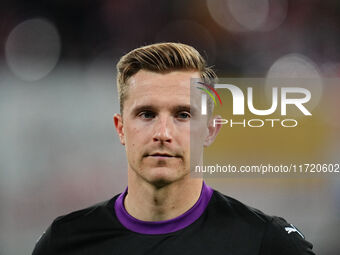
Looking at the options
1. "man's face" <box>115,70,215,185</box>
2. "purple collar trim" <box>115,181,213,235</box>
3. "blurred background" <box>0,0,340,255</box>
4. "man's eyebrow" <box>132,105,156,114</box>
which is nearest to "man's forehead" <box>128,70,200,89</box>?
"man's face" <box>115,70,215,185</box>

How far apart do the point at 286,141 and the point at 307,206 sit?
0.93 metres

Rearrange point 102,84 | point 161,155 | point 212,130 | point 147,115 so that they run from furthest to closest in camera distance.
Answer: point 102,84 → point 212,130 → point 147,115 → point 161,155

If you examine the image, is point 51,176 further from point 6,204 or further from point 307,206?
point 307,206

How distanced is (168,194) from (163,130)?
0.35 m

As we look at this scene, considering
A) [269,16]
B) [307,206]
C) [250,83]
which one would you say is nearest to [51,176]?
[250,83]

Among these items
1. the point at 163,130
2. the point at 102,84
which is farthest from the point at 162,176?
the point at 102,84

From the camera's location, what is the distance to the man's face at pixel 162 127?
2146 mm

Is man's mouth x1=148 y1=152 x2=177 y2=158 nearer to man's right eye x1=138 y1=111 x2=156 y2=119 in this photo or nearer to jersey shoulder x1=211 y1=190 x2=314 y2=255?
man's right eye x1=138 y1=111 x2=156 y2=119

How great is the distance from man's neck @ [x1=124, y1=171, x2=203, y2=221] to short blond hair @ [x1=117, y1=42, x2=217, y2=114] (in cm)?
47

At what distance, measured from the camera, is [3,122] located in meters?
6.13

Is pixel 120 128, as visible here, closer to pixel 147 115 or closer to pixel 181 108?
pixel 147 115

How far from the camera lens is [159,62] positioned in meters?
2.35

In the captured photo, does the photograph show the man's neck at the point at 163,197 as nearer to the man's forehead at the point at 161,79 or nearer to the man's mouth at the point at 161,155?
the man's mouth at the point at 161,155

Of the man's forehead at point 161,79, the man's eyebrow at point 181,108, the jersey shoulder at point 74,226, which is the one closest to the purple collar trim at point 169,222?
the jersey shoulder at point 74,226
